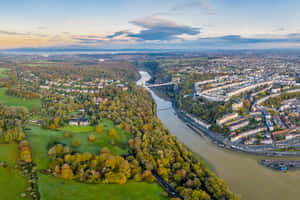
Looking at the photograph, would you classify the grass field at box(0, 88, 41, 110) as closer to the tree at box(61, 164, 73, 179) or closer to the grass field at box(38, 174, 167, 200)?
the tree at box(61, 164, 73, 179)

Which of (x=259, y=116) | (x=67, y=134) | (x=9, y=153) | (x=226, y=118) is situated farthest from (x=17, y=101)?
(x=259, y=116)

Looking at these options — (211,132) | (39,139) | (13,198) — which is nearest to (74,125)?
(39,139)

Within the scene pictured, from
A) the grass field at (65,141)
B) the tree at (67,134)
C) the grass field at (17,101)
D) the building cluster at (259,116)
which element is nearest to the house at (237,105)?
the building cluster at (259,116)

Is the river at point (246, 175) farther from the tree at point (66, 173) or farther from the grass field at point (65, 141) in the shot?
the tree at point (66, 173)

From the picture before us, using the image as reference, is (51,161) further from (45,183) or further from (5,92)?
(5,92)

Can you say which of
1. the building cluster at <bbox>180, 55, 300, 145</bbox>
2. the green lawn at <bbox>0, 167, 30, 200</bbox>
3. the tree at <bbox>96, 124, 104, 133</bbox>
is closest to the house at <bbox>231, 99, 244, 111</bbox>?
the building cluster at <bbox>180, 55, 300, 145</bbox>

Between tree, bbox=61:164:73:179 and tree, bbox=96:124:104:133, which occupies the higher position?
tree, bbox=96:124:104:133

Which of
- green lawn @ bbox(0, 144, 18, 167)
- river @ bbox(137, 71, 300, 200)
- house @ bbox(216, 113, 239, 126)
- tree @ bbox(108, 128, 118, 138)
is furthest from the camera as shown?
house @ bbox(216, 113, 239, 126)
